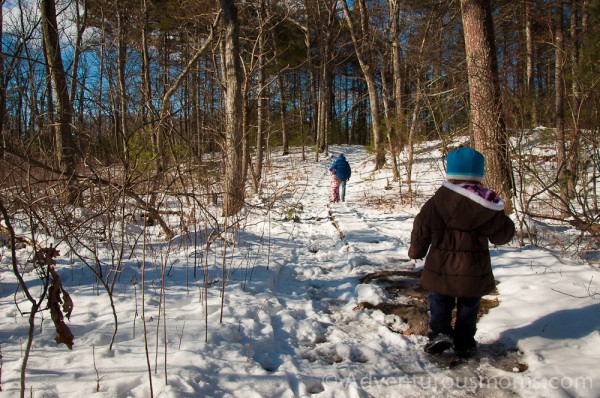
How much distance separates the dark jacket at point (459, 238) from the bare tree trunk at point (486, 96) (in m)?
3.08

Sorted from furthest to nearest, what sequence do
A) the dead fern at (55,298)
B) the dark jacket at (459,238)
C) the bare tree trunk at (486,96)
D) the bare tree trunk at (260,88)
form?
the bare tree trunk at (260,88), the bare tree trunk at (486,96), the dark jacket at (459,238), the dead fern at (55,298)

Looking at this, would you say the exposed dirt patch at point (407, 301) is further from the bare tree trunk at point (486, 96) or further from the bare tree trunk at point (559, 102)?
the bare tree trunk at point (559, 102)

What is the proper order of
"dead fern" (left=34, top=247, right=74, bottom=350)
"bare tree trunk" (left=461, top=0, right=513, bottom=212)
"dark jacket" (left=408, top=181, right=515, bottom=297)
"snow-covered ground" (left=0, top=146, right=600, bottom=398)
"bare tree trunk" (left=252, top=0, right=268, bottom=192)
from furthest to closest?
"bare tree trunk" (left=252, top=0, right=268, bottom=192) < "bare tree trunk" (left=461, top=0, right=513, bottom=212) < "dark jacket" (left=408, top=181, right=515, bottom=297) < "snow-covered ground" (left=0, top=146, right=600, bottom=398) < "dead fern" (left=34, top=247, right=74, bottom=350)

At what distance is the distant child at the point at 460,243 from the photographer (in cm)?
238

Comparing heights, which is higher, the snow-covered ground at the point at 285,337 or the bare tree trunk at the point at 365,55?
the bare tree trunk at the point at 365,55

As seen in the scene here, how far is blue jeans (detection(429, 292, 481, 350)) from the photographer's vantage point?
8.00 feet

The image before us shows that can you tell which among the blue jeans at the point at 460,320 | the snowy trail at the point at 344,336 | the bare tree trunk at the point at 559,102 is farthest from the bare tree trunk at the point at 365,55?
the blue jeans at the point at 460,320

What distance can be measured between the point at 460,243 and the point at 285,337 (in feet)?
4.62

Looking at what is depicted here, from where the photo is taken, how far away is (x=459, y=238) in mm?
2443

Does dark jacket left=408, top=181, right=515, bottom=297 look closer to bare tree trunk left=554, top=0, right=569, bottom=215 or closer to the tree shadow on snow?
the tree shadow on snow

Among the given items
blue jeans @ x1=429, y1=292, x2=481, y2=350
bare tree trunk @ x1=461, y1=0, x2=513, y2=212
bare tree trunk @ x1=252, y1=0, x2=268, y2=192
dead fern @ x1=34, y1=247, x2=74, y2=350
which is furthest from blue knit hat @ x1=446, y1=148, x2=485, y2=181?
bare tree trunk @ x1=252, y1=0, x2=268, y2=192

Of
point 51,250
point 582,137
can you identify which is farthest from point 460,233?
point 582,137

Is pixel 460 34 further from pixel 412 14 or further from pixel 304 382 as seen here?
pixel 304 382

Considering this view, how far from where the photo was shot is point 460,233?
2.45 m
